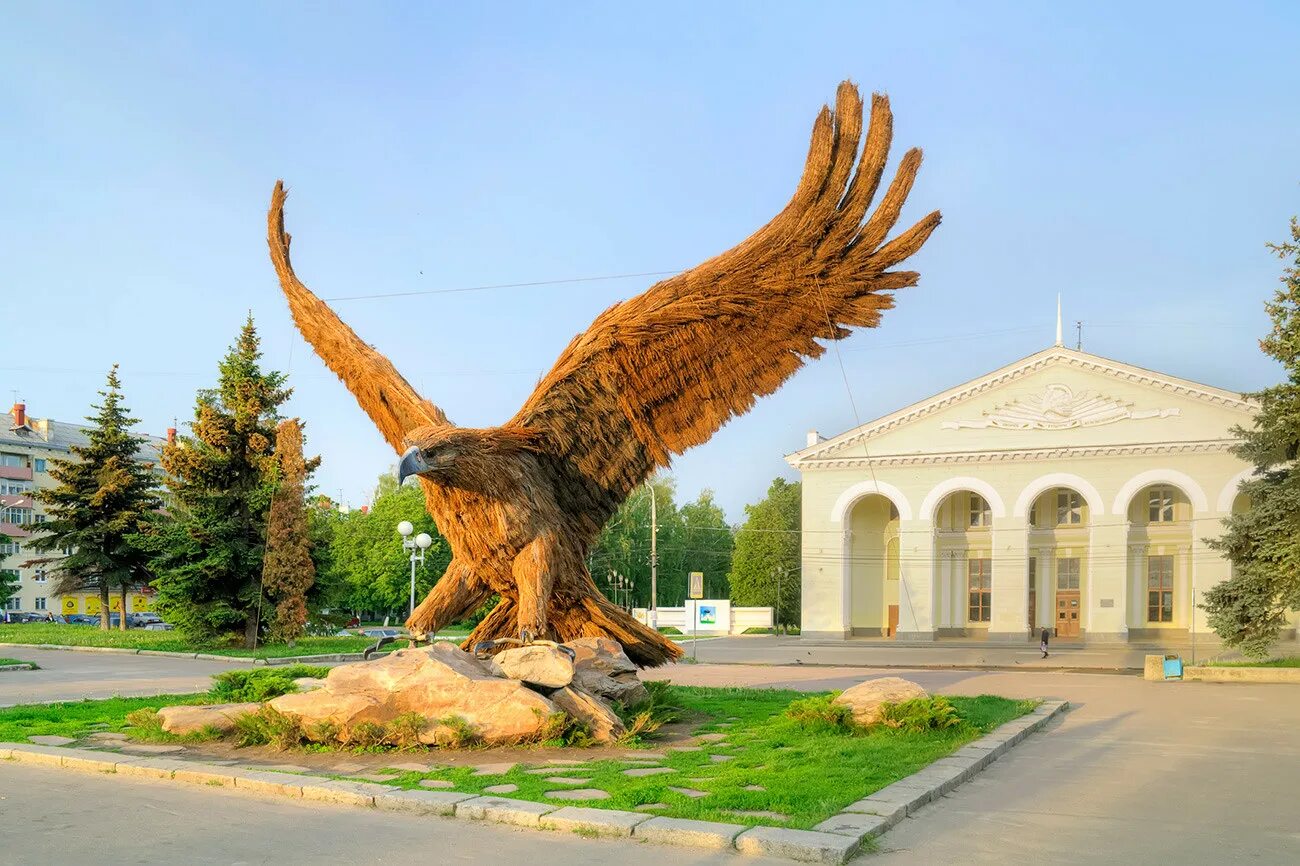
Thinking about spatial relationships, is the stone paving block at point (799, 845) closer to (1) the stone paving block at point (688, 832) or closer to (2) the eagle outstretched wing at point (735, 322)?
(1) the stone paving block at point (688, 832)

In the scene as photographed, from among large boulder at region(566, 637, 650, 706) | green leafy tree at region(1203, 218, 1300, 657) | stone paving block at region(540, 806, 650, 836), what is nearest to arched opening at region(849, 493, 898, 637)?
green leafy tree at region(1203, 218, 1300, 657)

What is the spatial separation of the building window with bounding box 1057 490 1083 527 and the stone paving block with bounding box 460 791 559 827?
44450 millimetres

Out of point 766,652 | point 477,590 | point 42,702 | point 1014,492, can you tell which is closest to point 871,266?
point 477,590

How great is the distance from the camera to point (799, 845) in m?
5.95

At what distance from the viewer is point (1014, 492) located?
44656 millimetres

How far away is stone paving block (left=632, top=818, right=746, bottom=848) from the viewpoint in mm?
6168

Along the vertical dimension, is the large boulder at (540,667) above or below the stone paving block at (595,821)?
above

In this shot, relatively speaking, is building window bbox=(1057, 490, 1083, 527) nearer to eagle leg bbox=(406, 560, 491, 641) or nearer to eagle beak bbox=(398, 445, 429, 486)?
eagle leg bbox=(406, 560, 491, 641)

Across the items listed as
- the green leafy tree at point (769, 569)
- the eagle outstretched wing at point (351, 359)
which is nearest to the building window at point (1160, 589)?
the green leafy tree at point (769, 569)

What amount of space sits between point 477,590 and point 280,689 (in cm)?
309

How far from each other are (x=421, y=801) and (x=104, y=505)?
3501 centimetres

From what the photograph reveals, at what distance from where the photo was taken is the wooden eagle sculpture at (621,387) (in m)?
10.3

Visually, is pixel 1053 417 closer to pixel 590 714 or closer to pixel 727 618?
pixel 727 618

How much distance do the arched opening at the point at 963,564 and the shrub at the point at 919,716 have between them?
3695cm
